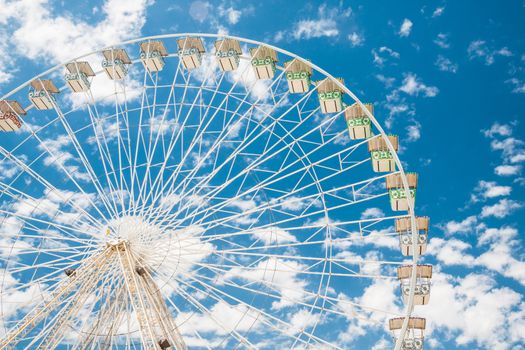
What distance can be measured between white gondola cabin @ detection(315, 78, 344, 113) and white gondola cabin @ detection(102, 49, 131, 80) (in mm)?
9180

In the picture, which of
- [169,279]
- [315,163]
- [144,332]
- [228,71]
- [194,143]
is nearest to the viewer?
[144,332]

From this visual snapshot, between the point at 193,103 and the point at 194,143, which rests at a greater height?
the point at 193,103

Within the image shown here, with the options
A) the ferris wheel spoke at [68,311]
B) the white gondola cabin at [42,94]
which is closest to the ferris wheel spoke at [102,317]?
the ferris wheel spoke at [68,311]

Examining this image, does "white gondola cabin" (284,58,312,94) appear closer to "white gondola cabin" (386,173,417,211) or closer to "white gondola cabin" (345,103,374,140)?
"white gondola cabin" (345,103,374,140)

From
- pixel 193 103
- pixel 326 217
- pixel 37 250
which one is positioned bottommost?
pixel 37 250

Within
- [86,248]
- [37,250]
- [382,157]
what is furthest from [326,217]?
[37,250]

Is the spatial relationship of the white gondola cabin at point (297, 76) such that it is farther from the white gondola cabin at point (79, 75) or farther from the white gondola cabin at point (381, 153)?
the white gondola cabin at point (79, 75)

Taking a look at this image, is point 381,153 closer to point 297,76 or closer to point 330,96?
point 330,96

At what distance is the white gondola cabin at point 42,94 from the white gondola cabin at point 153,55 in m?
4.49

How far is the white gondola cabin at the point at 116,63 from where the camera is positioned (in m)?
26.7

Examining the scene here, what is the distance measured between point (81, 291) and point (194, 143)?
301 inches

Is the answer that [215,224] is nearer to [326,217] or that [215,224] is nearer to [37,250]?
[326,217]

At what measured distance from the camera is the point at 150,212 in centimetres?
2288

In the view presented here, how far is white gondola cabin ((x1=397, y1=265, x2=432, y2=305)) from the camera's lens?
2280 centimetres
